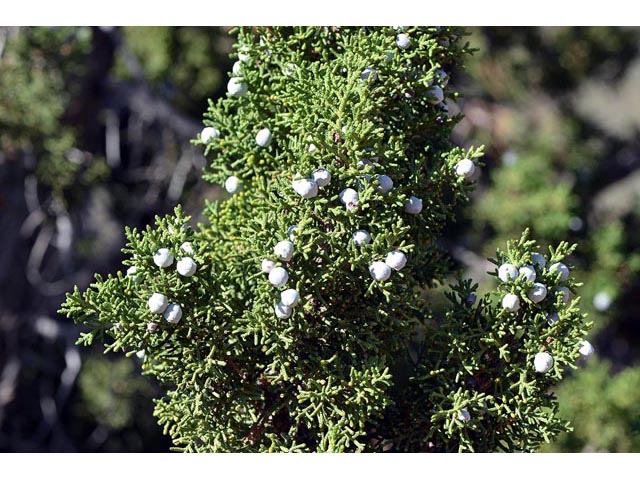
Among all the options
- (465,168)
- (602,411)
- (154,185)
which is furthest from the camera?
(154,185)

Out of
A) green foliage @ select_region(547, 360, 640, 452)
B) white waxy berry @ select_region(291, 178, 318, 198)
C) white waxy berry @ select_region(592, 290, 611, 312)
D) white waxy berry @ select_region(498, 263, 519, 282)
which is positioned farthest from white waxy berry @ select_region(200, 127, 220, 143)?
A: white waxy berry @ select_region(592, 290, 611, 312)

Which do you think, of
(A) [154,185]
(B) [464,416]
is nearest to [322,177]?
(B) [464,416]

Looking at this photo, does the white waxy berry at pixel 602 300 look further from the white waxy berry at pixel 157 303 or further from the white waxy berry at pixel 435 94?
the white waxy berry at pixel 157 303

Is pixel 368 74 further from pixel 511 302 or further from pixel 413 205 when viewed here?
pixel 511 302

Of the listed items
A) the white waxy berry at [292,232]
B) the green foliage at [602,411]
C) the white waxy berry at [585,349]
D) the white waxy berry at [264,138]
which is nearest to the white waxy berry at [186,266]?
the white waxy berry at [292,232]

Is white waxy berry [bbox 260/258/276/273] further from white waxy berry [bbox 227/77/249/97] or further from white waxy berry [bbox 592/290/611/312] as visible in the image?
white waxy berry [bbox 592/290/611/312]
